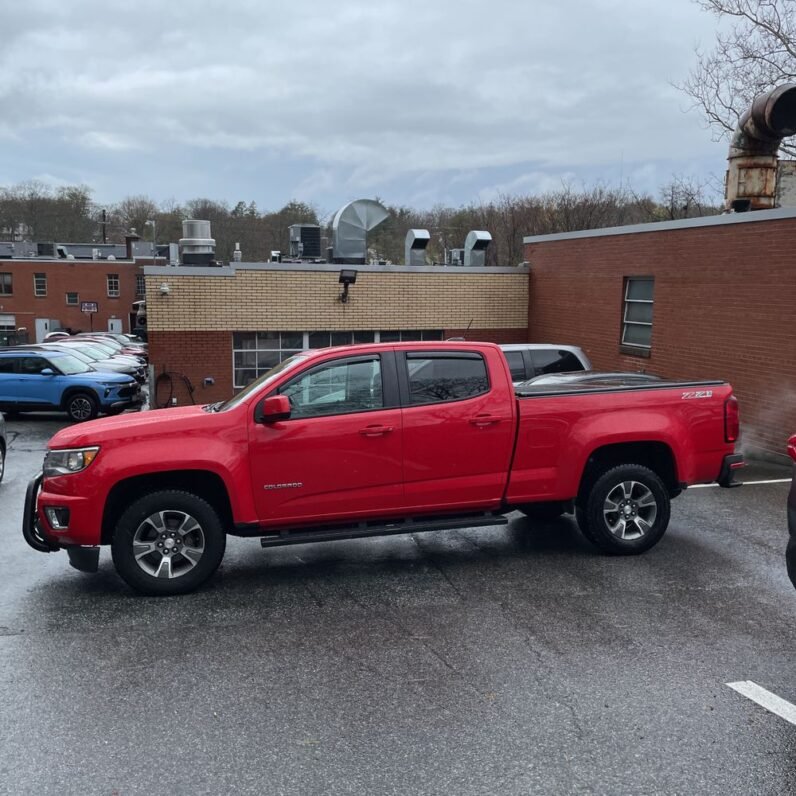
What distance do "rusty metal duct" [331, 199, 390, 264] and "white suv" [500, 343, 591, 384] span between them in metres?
8.70

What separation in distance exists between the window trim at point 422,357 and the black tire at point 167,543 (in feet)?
5.97

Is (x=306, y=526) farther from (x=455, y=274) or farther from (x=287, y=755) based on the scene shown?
(x=455, y=274)

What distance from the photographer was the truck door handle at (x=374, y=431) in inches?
251

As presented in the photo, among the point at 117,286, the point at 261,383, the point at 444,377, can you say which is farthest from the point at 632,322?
the point at 117,286

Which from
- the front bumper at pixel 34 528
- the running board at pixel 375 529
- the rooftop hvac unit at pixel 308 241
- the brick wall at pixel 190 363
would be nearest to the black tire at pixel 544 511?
the running board at pixel 375 529

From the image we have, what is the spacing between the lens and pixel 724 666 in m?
4.93

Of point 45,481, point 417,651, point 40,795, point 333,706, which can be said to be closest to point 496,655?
point 417,651

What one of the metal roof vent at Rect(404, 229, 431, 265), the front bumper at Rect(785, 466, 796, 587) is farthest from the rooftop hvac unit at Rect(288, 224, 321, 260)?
the front bumper at Rect(785, 466, 796, 587)

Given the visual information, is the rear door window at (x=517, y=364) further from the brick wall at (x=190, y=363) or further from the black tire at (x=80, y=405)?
the black tire at (x=80, y=405)

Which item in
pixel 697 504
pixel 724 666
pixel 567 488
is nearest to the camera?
pixel 724 666

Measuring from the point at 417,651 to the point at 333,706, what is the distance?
2.88 feet

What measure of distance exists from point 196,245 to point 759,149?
1235 centimetres

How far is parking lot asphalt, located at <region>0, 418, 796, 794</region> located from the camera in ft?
12.5

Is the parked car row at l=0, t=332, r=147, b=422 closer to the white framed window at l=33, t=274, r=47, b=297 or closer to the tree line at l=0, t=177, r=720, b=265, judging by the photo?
the tree line at l=0, t=177, r=720, b=265
